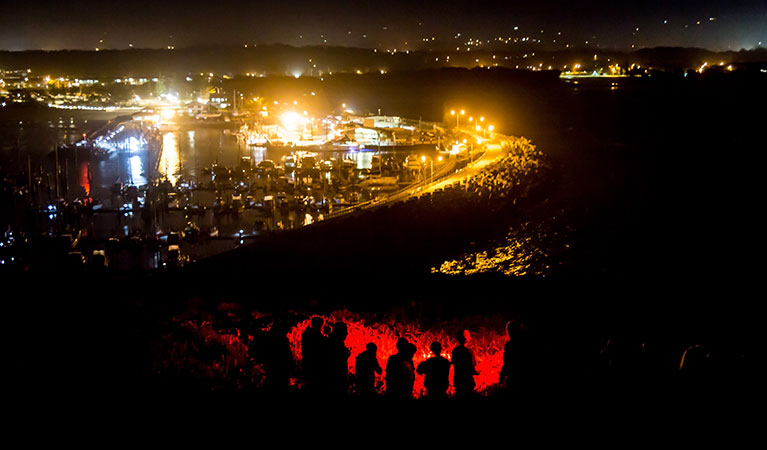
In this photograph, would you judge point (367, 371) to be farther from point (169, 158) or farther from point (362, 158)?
point (169, 158)

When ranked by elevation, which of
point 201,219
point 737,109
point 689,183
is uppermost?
point 737,109

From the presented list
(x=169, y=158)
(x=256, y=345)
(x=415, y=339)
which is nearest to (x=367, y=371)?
(x=256, y=345)

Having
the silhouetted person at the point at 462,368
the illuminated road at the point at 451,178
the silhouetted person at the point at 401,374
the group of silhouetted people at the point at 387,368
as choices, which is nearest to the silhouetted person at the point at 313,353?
the group of silhouetted people at the point at 387,368

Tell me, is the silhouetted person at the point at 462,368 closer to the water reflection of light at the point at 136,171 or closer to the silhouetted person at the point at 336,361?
the silhouetted person at the point at 336,361

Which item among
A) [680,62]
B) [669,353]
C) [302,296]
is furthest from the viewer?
[680,62]

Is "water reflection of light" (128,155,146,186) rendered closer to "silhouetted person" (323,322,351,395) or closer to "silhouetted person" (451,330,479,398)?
"silhouetted person" (323,322,351,395)

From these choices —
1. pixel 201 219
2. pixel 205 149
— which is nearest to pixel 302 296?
pixel 201 219

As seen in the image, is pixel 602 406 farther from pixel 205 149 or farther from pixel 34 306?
pixel 205 149
